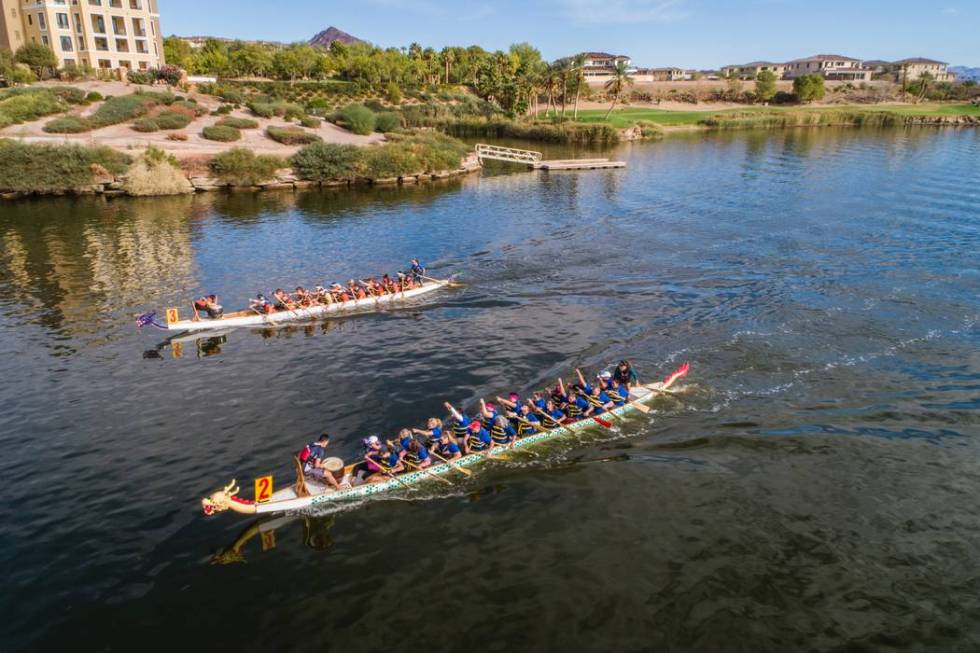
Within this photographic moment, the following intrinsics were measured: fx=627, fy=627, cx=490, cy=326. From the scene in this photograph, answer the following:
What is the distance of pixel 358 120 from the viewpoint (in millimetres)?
91125

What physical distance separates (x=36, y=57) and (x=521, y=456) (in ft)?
381

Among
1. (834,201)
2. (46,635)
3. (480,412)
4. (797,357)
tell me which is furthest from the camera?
(834,201)

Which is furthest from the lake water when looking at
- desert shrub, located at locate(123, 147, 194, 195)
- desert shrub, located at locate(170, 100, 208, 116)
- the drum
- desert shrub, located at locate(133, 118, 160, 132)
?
desert shrub, located at locate(170, 100, 208, 116)

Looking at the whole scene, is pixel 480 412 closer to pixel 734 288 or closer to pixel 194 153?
pixel 734 288

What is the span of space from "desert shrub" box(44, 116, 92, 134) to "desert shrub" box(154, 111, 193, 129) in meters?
7.63

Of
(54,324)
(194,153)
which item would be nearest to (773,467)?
(54,324)

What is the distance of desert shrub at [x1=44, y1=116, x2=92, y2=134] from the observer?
71.4 metres

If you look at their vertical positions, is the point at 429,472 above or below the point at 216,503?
below

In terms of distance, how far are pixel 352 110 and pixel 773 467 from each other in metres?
86.7

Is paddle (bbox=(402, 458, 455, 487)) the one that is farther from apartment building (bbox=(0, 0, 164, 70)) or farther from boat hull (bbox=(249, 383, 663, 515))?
apartment building (bbox=(0, 0, 164, 70))

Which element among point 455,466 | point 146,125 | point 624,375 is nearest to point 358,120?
point 146,125

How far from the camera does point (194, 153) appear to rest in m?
68.8

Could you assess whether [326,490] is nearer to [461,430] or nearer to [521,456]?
[461,430]

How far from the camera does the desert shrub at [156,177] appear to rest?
62.2 metres
